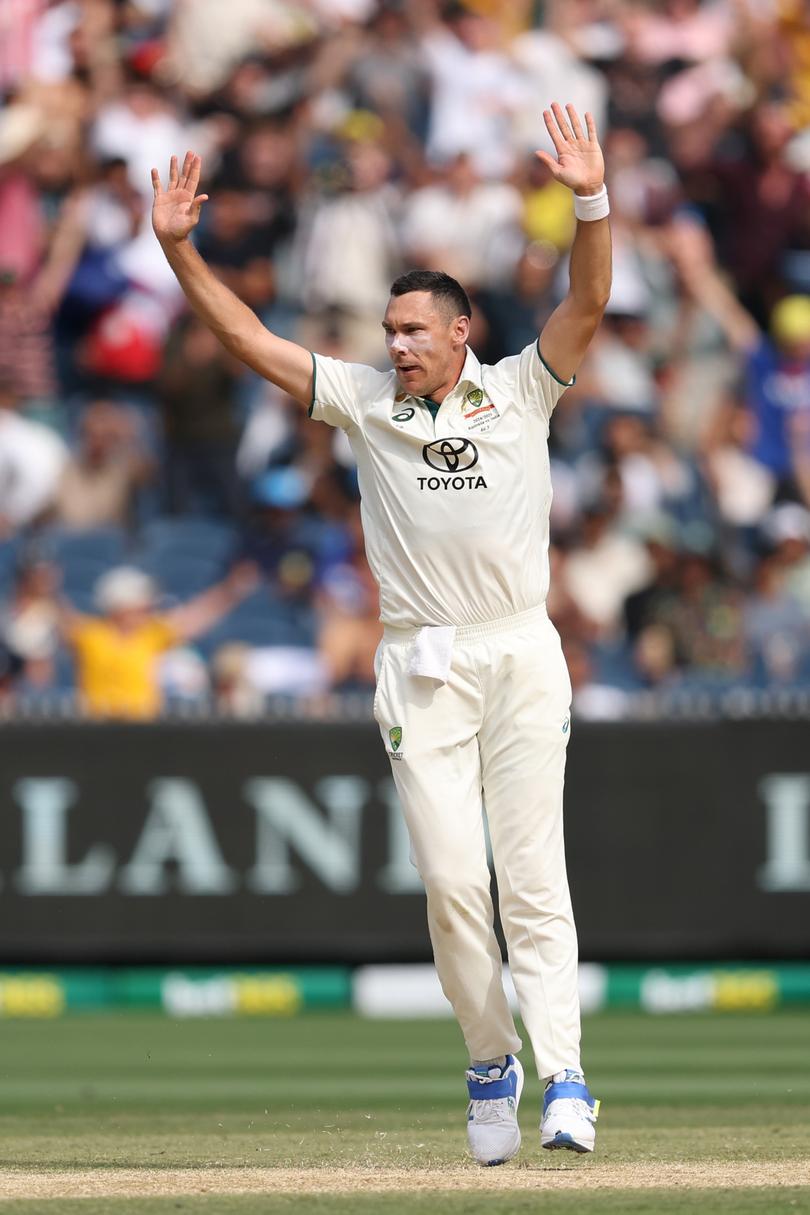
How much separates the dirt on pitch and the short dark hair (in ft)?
7.04

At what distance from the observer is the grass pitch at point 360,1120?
16.2ft

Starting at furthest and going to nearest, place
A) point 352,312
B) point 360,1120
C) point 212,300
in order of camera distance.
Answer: point 352,312 → point 360,1120 → point 212,300

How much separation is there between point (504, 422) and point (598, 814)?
552cm

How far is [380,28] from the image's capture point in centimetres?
1424

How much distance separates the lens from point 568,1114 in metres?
5.43

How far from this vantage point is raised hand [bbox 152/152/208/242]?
570 cm

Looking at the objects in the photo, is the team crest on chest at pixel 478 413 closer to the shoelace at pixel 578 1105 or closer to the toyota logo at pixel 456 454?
the toyota logo at pixel 456 454

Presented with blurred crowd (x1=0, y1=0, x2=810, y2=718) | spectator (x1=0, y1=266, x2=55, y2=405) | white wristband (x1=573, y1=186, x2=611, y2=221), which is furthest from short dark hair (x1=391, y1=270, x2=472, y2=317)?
spectator (x1=0, y1=266, x2=55, y2=405)

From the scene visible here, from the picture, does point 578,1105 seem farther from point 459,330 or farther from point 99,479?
point 99,479

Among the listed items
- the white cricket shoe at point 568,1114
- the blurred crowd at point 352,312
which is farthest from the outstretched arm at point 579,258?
the blurred crowd at point 352,312

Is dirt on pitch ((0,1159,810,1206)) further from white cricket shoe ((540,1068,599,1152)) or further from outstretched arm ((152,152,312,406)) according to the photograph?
outstretched arm ((152,152,312,406))

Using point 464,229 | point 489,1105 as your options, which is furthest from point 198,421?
point 489,1105

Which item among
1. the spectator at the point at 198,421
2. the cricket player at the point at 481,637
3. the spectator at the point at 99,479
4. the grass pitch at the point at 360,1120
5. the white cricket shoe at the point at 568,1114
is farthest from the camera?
the spectator at the point at 198,421

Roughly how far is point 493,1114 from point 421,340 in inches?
77.6
